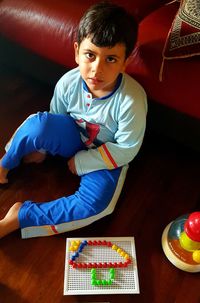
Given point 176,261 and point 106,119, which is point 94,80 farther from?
point 176,261

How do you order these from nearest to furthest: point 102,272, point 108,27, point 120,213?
point 108,27
point 102,272
point 120,213

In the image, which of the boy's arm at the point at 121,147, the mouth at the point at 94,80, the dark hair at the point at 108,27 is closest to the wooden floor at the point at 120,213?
the boy's arm at the point at 121,147

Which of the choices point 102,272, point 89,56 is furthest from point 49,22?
point 102,272

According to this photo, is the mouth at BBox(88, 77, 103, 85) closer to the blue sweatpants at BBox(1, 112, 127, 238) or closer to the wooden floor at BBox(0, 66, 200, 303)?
the blue sweatpants at BBox(1, 112, 127, 238)

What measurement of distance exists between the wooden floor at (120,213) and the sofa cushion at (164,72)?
0.94 feet

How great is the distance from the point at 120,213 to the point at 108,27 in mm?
638

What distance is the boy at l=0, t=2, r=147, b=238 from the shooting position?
0.90 m

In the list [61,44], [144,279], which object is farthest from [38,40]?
[144,279]

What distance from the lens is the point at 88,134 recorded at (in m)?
1.13

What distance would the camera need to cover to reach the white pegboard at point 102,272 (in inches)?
36.6

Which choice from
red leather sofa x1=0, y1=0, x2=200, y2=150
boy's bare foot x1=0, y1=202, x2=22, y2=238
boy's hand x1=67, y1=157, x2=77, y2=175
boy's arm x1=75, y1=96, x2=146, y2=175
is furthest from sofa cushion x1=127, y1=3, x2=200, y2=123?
boy's bare foot x1=0, y1=202, x2=22, y2=238

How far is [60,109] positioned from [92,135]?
16cm

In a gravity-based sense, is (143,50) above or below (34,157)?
above

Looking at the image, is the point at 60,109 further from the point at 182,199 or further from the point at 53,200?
the point at 182,199
